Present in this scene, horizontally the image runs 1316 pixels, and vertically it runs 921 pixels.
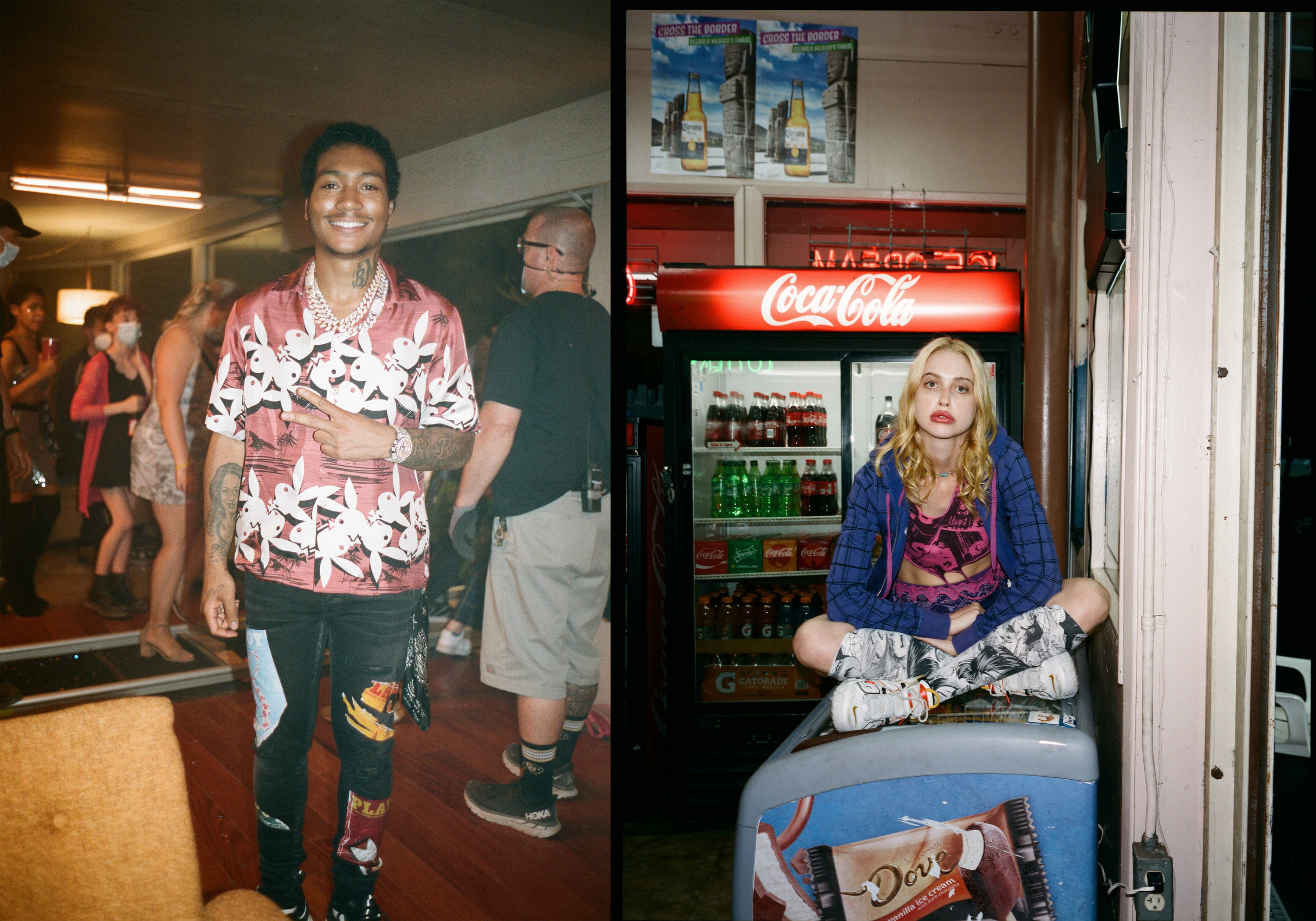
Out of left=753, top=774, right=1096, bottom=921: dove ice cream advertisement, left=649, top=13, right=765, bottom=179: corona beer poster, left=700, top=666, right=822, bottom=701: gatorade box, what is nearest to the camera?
left=753, top=774, right=1096, bottom=921: dove ice cream advertisement

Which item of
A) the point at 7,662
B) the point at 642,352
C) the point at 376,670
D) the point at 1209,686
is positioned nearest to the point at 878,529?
the point at 1209,686

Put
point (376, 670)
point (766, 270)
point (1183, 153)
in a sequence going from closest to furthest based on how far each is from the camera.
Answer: point (1183, 153)
point (376, 670)
point (766, 270)

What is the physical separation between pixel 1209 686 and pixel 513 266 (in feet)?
6.19

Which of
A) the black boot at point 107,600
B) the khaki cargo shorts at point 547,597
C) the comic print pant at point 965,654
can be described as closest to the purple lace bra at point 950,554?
the comic print pant at point 965,654

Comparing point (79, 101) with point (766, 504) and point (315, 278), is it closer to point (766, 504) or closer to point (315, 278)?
point (315, 278)

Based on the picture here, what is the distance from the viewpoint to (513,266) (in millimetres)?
2135

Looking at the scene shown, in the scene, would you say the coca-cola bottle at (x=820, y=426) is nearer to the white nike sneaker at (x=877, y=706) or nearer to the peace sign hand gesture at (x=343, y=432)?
the white nike sneaker at (x=877, y=706)

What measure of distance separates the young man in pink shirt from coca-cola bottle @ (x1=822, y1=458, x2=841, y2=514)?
7.75 ft

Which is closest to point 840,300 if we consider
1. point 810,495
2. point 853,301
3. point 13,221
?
point 853,301

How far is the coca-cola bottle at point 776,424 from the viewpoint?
404cm

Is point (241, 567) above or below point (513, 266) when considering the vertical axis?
below

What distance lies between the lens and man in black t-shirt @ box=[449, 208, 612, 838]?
84.4 inches

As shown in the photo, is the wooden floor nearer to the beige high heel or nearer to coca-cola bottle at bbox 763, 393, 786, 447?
the beige high heel

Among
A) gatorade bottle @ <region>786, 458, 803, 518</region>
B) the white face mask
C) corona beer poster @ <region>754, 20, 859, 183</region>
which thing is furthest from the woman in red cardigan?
corona beer poster @ <region>754, 20, 859, 183</region>
